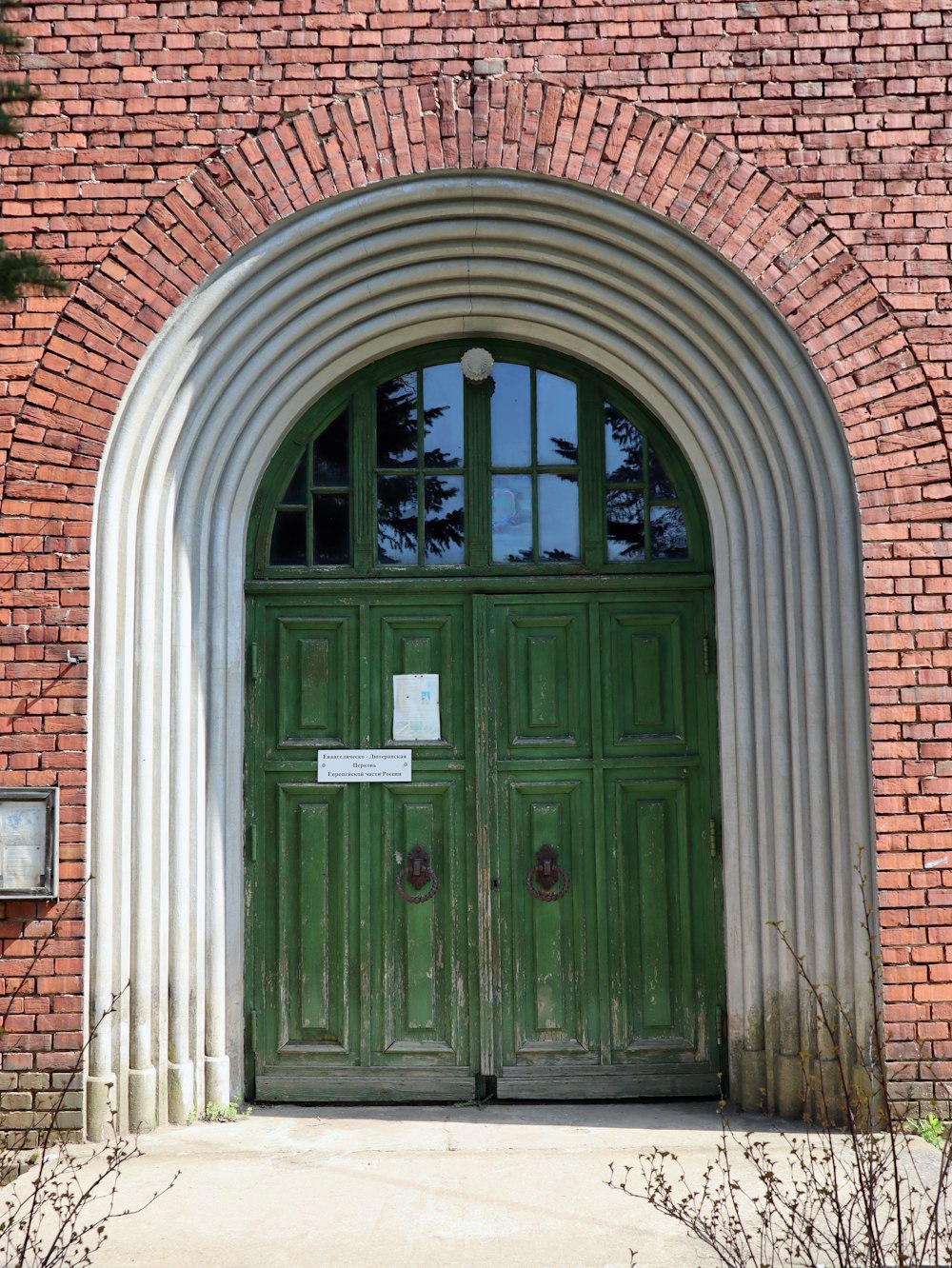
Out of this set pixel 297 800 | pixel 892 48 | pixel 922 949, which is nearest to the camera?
pixel 922 949

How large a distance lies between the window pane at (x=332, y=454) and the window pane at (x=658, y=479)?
154cm

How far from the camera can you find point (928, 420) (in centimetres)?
529

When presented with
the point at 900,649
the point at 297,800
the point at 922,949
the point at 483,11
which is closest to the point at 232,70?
the point at 483,11

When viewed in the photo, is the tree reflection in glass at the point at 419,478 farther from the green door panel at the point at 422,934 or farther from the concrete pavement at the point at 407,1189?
the concrete pavement at the point at 407,1189

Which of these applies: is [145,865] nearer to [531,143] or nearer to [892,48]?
[531,143]

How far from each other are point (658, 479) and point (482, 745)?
1.62 meters

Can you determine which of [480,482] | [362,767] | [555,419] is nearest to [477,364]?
[555,419]

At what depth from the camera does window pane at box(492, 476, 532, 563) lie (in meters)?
6.05

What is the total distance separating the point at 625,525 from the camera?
19.9 feet

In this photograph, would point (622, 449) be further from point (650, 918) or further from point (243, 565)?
point (650, 918)

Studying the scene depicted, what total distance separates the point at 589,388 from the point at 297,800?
2543mm

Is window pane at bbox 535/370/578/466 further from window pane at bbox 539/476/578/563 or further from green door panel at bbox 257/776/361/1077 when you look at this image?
green door panel at bbox 257/776/361/1077

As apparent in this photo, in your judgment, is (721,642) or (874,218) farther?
(721,642)

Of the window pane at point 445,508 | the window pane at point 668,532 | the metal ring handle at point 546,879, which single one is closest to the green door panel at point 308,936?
the metal ring handle at point 546,879
